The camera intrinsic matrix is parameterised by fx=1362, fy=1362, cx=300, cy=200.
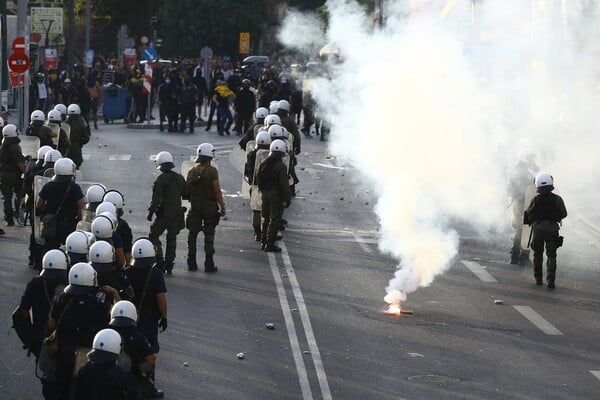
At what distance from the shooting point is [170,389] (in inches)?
515

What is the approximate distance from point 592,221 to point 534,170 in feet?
19.4

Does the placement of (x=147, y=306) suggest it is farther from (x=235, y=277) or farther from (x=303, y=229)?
(x=303, y=229)

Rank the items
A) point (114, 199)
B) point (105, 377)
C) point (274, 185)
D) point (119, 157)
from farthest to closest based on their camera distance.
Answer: point (119, 157), point (274, 185), point (114, 199), point (105, 377)

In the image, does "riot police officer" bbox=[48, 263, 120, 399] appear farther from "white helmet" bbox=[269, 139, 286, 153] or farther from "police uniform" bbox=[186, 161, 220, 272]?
"white helmet" bbox=[269, 139, 286, 153]

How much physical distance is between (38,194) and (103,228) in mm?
4917

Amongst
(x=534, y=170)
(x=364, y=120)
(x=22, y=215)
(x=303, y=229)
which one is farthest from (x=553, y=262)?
(x=364, y=120)

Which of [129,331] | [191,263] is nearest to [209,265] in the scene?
[191,263]

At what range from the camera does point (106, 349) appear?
934 cm

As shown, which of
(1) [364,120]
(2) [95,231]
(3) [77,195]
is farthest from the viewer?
(1) [364,120]

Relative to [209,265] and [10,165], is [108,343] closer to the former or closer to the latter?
[209,265]

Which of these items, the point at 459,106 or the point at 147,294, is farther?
the point at 459,106

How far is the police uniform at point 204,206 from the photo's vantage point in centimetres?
1948

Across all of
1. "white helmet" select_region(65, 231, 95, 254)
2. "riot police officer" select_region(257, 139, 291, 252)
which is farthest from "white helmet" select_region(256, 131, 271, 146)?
"white helmet" select_region(65, 231, 95, 254)

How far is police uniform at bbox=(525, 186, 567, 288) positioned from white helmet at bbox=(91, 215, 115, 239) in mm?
7297
